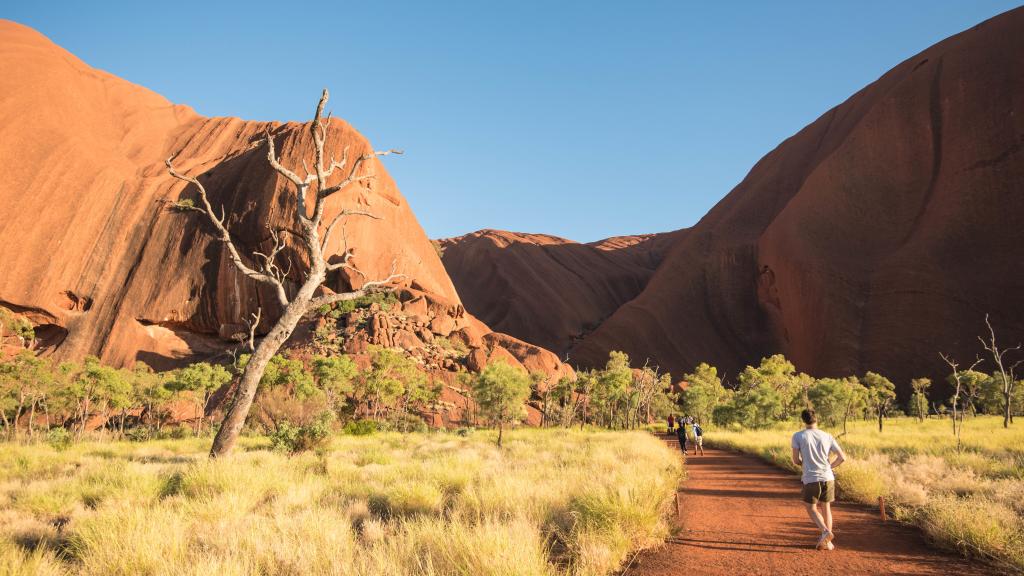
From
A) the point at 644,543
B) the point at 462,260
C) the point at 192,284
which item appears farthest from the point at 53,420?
the point at 462,260

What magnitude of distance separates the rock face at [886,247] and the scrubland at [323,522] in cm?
6572

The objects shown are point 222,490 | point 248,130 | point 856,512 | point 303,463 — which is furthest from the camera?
point 248,130

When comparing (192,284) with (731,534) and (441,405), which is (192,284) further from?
(731,534)

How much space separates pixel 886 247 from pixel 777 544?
247ft

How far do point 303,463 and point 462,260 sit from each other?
12239cm

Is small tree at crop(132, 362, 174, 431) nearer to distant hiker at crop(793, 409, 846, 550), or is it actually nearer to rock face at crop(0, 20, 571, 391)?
rock face at crop(0, 20, 571, 391)

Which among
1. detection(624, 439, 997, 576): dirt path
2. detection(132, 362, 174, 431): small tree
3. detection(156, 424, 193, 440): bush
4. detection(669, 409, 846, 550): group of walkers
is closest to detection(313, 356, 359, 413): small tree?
detection(156, 424, 193, 440): bush

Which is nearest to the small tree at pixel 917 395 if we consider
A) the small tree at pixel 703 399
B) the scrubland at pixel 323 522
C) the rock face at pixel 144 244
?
the small tree at pixel 703 399

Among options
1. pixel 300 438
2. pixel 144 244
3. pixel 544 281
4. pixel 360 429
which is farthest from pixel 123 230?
pixel 544 281

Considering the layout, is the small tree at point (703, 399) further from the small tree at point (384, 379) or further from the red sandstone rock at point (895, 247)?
the small tree at point (384, 379)

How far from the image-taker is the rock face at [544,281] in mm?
108750

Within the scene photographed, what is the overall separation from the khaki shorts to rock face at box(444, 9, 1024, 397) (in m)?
65.0

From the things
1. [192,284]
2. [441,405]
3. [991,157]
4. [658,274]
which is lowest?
[441,405]

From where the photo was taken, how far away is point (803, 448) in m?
6.61
